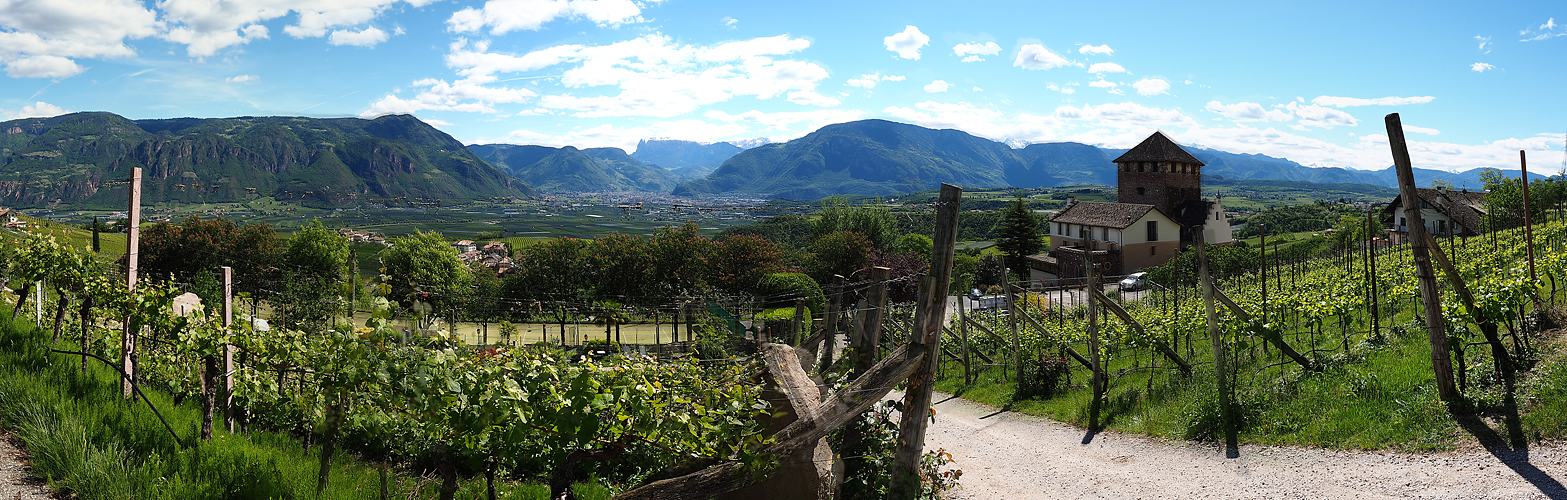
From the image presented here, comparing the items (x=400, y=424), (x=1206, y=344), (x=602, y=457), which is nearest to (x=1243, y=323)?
(x=1206, y=344)

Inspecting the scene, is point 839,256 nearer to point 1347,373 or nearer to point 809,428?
point 1347,373

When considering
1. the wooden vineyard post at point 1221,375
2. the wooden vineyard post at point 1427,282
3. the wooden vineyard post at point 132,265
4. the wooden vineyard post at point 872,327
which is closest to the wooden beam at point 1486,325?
the wooden vineyard post at point 1427,282

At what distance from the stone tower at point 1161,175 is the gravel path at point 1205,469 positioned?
56.4 metres

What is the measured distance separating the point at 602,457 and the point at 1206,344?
14417 mm

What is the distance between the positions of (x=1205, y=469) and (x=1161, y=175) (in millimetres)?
60926

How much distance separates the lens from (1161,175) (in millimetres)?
61281

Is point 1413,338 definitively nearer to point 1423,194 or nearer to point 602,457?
point 602,457

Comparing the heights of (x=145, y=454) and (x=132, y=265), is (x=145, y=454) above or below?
below

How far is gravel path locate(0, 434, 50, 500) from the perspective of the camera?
14.8ft

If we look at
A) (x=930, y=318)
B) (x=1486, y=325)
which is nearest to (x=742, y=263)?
(x=1486, y=325)

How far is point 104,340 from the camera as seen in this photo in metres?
8.07

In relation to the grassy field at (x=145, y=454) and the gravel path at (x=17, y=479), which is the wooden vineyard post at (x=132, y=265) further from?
the gravel path at (x=17, y=479)

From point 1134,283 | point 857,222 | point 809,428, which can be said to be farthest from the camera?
point 857,222

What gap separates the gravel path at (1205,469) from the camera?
19.2 feet
